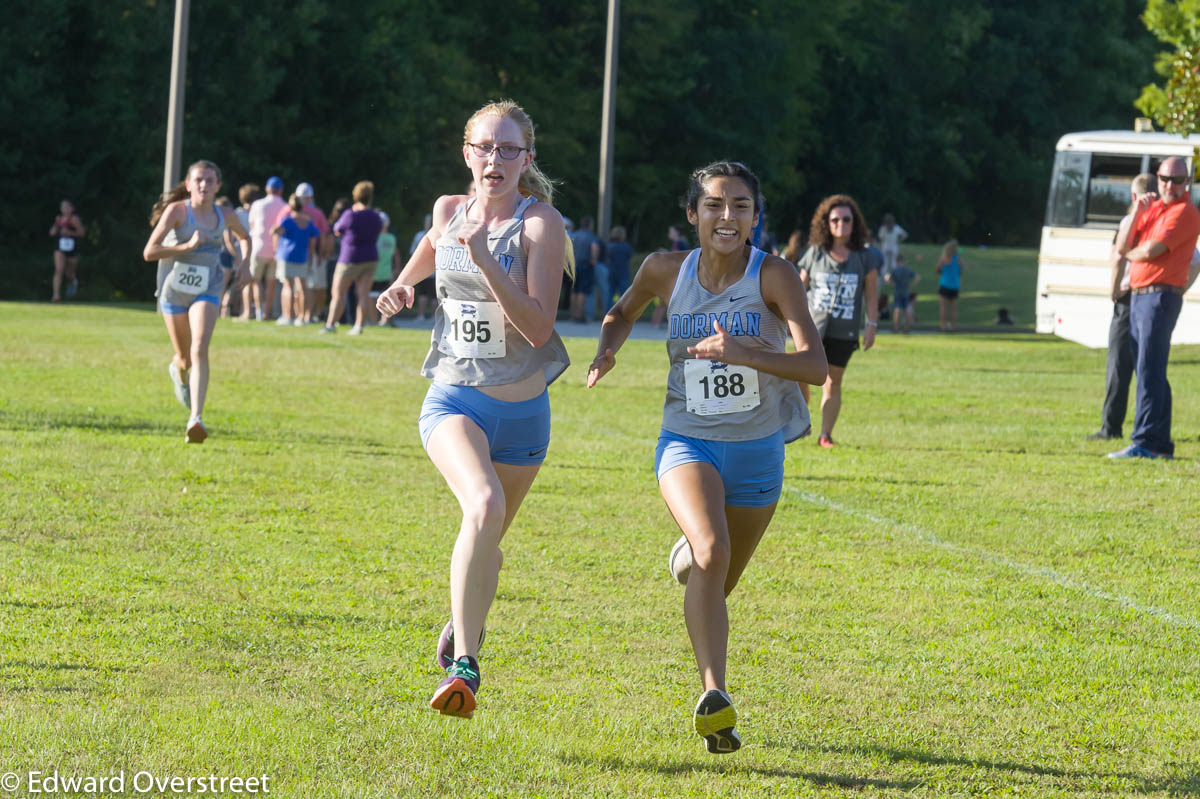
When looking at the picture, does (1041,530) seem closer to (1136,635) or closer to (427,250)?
(1136,635)

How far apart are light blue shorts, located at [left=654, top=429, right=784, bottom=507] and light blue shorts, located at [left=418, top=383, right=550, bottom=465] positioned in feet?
1.53

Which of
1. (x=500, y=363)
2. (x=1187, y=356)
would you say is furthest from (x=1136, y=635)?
(x=1187, y=356)

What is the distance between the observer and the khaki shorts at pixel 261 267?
26906 mm

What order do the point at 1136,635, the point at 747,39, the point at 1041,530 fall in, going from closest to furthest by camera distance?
the point at 1136,635
the point at 1041,530
the point at 747,39

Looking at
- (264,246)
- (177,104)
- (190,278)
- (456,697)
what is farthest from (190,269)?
(177,104)

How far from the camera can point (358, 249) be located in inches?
971

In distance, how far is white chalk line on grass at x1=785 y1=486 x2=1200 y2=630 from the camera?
7691mm

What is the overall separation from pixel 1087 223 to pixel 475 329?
24.6 m

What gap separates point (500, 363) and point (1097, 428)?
11.0 m

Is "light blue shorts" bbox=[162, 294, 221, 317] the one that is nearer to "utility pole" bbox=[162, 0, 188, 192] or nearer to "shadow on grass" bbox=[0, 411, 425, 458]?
"shadow on grass" bbox=[0, 411, 425, 458]

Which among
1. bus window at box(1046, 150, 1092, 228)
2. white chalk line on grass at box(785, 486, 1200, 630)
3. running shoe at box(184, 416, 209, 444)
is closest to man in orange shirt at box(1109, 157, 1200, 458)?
white chalk line on grass at box(785, 486, 1200, 630)

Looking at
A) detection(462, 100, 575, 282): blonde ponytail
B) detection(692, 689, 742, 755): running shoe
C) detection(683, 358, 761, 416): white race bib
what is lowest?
detection(692, 689, 742, 755): running shoe

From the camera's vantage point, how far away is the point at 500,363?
5785 mm

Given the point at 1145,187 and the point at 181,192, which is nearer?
the point at 181,192
